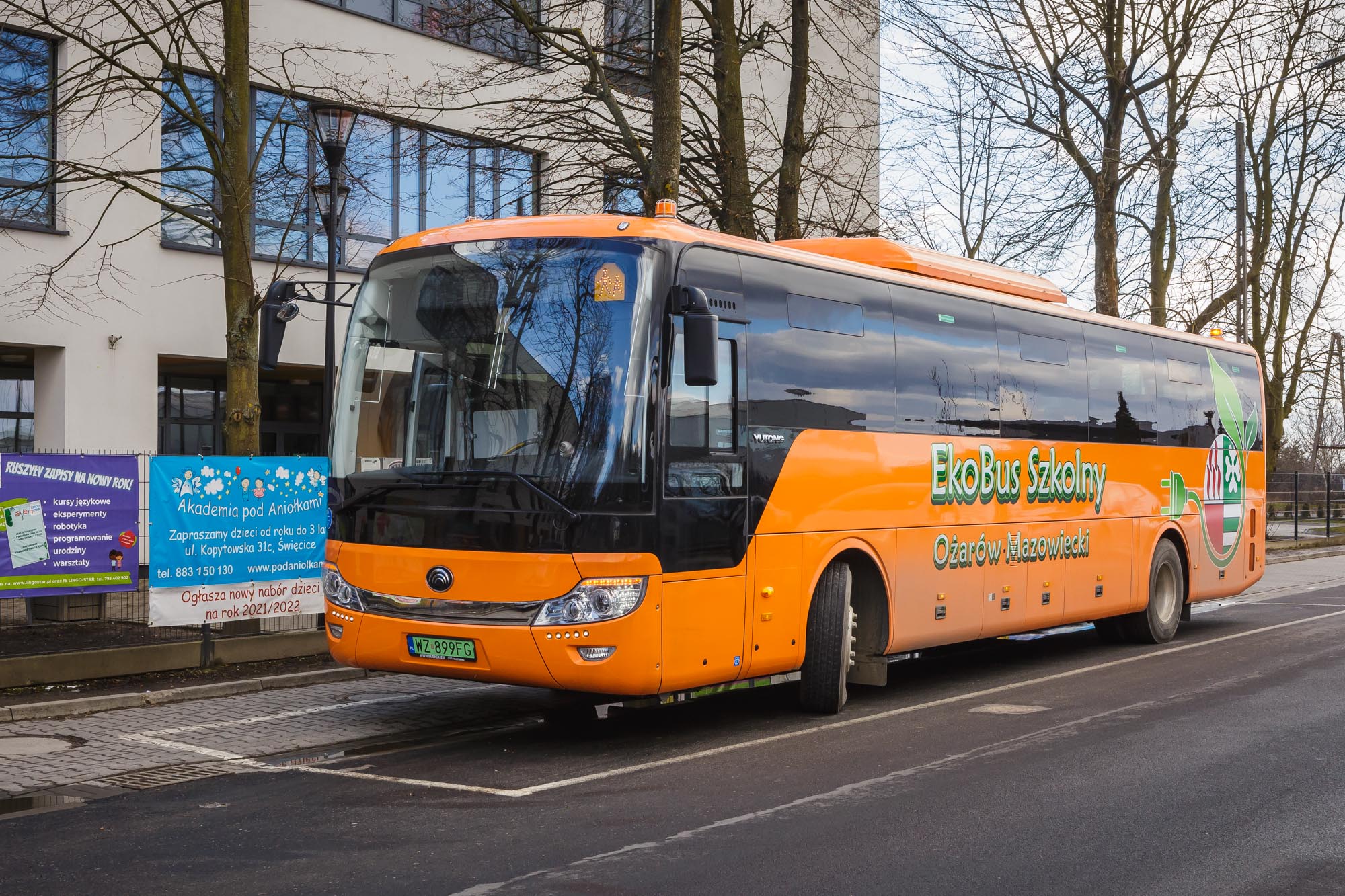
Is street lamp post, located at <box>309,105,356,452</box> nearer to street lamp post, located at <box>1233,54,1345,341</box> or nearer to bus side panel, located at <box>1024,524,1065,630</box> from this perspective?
bus side panel, located at <box>1024,524,1065,630</box>

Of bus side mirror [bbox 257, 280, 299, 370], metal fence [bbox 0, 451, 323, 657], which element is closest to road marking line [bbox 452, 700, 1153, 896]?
bus side mirror [bbox 257, 280, 299, 370]

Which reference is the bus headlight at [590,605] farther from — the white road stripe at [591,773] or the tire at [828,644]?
the tire at [828,644]

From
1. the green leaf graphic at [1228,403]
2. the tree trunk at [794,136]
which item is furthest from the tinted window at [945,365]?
the tree trunk at [794,136]

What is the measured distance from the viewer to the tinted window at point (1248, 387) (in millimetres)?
17312

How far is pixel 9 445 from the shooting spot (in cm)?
2016

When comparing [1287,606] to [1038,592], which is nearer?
[1038,592]

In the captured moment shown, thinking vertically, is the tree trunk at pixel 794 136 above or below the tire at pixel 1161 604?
above

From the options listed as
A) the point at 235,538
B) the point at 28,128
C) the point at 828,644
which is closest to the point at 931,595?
the point at 828,644

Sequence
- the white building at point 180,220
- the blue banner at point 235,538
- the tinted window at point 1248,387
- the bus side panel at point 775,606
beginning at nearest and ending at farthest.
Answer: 1. the bus side panel at point 775,606
2. the blue banner at point 235,538
3. the tinted window at point 1248,387
4. the white building at point 180,220

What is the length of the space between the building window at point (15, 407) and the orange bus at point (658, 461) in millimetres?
13038

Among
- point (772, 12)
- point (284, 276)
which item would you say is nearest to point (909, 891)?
point (284, 276)

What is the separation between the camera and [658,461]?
8.63 meters

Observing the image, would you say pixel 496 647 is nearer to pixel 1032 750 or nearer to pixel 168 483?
pixel 1032 750

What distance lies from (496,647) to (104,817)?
242cm
